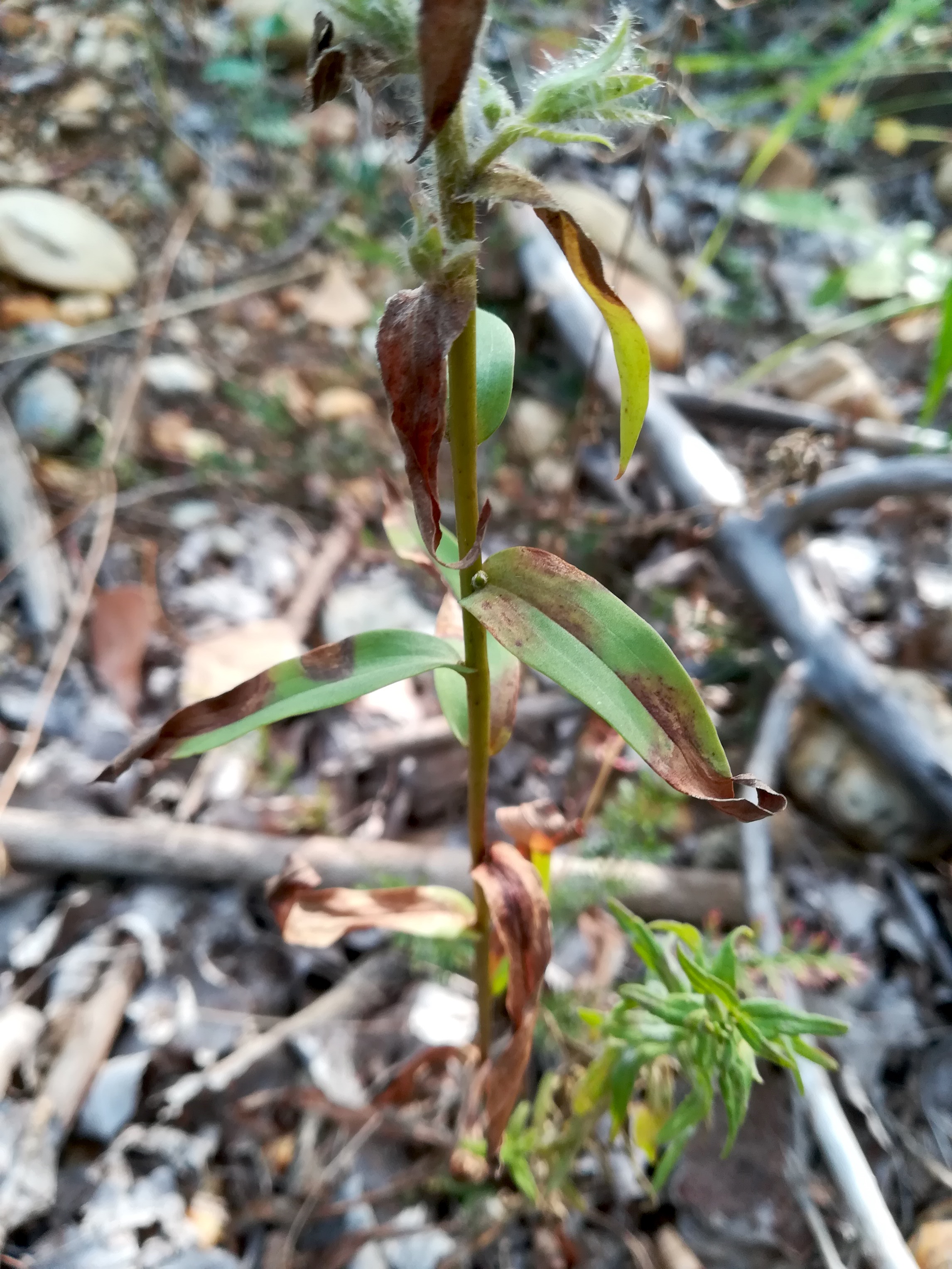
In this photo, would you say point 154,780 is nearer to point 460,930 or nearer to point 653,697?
point 460,930

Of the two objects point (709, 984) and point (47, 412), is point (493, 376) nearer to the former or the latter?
Answer: point (709, 984)

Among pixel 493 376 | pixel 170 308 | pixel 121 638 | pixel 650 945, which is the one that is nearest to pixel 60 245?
pixel 170 308

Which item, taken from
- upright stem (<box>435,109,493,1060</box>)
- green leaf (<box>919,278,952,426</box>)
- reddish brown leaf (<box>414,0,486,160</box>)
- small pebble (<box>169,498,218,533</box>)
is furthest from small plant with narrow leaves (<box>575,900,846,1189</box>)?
small pebble (<box>169,498,218,533</box>)

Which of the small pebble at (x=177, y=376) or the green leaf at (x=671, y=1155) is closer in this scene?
the green leaf at (x=671, y=1155)

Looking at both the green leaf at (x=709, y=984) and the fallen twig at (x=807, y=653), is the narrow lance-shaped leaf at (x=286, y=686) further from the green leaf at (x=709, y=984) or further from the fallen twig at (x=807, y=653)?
the fallen twig at (x=807, y=653)

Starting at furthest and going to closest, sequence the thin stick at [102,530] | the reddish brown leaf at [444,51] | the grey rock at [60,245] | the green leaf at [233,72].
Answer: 1. the green leaf at [233,72]
2. the grey rock at [60,245]
3. the thin stick at [102,530]
4. the reddish brown leaf at [444,51]

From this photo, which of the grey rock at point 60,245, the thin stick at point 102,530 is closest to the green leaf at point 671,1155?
the thin stick at point 102,530

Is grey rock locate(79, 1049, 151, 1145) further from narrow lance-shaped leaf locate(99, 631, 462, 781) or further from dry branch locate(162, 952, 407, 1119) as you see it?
narrow lance-shaped leaf locate(99, 631, 462, 781)
